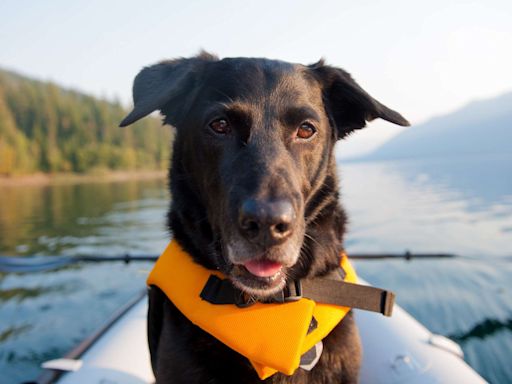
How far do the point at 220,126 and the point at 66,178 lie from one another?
2873 inches

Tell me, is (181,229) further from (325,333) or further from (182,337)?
(325,333)

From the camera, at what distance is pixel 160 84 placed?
244 cm

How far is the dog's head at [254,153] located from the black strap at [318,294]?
113mm

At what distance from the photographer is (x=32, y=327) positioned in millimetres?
7031

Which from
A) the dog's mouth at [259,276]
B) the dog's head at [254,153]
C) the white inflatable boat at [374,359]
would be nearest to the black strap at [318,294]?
the dog's head at [254,153]

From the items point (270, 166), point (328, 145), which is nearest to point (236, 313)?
point (270, 166)

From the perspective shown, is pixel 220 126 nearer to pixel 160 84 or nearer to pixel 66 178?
pixel 160 84

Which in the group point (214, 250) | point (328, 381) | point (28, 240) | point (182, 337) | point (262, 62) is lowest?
point (28, 240)

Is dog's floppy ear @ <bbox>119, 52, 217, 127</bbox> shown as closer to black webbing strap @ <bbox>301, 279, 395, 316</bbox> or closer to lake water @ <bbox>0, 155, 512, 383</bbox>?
lake water @ <bbox>0, 155, 512, 383</bbox>

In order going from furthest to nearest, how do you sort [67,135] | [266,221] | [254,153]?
[67,135]
[254,153]
[266,221]

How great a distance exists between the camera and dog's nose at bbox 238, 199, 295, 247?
170 centimetres

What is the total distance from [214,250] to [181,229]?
448mm

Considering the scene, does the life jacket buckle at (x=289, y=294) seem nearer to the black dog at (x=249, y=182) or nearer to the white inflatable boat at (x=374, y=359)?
the black dog at (x=249, y=182)

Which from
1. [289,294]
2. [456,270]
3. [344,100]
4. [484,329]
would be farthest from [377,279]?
[289,294]
